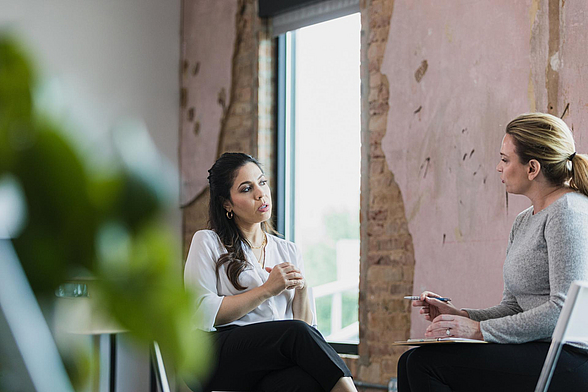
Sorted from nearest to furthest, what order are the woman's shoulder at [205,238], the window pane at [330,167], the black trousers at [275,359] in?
the black trousers at [275,359] → the woman's shoulder at [205,238] → the window pane at [330,167]

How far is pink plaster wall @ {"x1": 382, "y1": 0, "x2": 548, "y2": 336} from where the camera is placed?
8.94 feet

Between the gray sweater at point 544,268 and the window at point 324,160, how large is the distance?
158 centimetres

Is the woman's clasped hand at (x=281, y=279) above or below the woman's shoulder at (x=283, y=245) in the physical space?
below

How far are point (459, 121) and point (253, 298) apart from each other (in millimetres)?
1379

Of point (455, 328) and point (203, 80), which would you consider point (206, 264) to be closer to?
point (455, 328)

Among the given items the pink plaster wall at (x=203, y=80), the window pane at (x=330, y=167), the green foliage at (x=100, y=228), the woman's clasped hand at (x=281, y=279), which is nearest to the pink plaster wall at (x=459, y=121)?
the window pane at (x=330, y=167)

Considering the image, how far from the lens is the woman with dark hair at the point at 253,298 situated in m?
2.02

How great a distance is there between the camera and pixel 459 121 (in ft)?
9.57

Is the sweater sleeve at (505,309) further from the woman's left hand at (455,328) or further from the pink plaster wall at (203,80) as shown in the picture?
the pink plaster wall at (203,80)

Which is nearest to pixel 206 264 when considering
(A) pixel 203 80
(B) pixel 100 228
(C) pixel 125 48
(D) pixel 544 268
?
(D) pixel 544 268

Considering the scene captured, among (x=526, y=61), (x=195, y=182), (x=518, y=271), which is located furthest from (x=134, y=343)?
(x=195, y=182)

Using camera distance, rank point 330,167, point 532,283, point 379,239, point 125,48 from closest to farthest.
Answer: point 532,283 < point 379,239 < point 330,167 < point 125,48

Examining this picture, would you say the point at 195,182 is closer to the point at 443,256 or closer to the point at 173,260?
the point at 443,256

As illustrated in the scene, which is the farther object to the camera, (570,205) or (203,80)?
(203,80)
